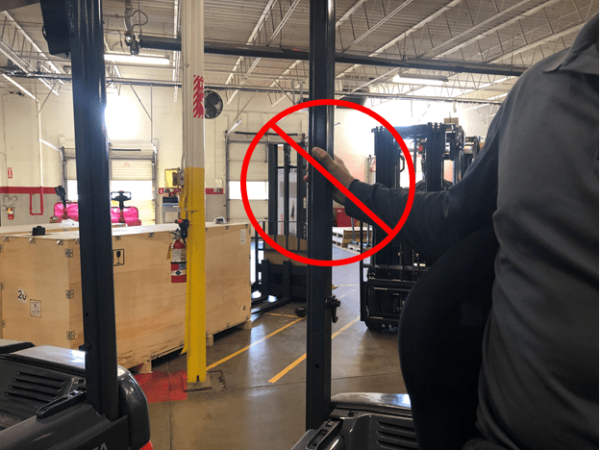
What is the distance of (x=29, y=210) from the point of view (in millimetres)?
16859

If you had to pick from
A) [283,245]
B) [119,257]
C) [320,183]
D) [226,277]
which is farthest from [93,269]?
[283,245]

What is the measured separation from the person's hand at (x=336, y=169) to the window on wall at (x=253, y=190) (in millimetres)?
17750

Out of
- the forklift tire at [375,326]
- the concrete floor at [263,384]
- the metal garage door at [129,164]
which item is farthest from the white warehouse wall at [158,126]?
the concrete floor at [263,384]

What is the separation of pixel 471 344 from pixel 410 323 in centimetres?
17

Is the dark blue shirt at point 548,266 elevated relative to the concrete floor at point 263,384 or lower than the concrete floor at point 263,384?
elevated

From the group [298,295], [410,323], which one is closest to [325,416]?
[410,323]

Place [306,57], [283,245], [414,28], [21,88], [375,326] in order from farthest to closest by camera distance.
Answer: [21,88] < [414,28] < [306,57] < [283,245] < [375,326]

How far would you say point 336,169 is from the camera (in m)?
1.67

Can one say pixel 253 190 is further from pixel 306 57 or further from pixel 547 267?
pixel 547 267

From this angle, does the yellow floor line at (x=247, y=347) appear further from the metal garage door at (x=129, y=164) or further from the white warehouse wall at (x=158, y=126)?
the metal garage door at (x=129, y=164)

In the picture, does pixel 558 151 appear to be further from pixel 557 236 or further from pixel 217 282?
pixel 217 282

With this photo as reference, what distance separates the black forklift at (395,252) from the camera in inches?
239

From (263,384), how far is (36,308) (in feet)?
7.92

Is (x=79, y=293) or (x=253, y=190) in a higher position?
(x=253, y=190)
